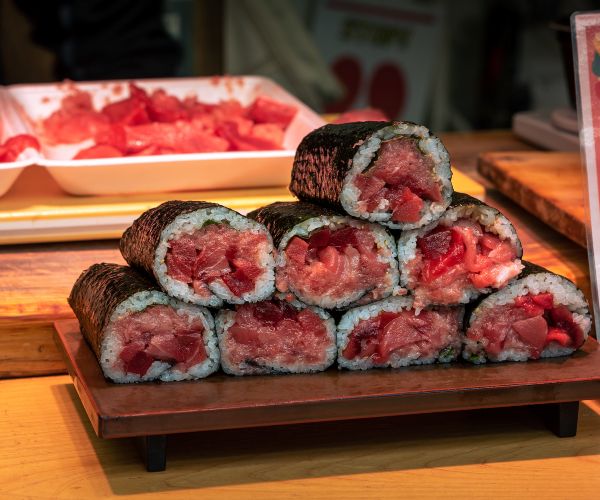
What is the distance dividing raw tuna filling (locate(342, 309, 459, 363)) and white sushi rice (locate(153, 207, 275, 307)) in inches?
7.2

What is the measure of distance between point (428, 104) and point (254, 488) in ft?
11.6

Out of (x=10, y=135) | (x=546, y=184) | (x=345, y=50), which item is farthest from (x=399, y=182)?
(x=345, y=50)

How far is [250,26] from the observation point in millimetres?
4445

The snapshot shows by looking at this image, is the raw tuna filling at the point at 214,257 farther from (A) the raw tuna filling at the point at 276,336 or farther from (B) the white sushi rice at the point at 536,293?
(B) the white sushi rice at the point at 536,293

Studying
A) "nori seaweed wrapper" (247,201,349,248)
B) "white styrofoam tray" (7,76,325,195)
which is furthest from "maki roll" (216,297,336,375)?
"white styrofoam tray" (7,76,325,195)

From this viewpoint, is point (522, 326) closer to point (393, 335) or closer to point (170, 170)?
point (393, 335)

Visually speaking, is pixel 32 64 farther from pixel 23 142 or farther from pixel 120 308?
pixel 120 308

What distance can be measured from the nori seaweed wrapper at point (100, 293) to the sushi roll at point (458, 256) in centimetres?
43

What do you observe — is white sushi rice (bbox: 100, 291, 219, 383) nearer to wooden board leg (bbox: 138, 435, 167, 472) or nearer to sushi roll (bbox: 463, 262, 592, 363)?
wooden board leg (bbox: 138, 435, 167, 472)

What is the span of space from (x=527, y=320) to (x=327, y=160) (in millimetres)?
429

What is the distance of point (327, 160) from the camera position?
1.84 meters

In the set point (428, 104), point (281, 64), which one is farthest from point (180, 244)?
point (428, 104)

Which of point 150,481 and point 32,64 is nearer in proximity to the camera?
point 150,481

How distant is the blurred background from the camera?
4.05 meters
